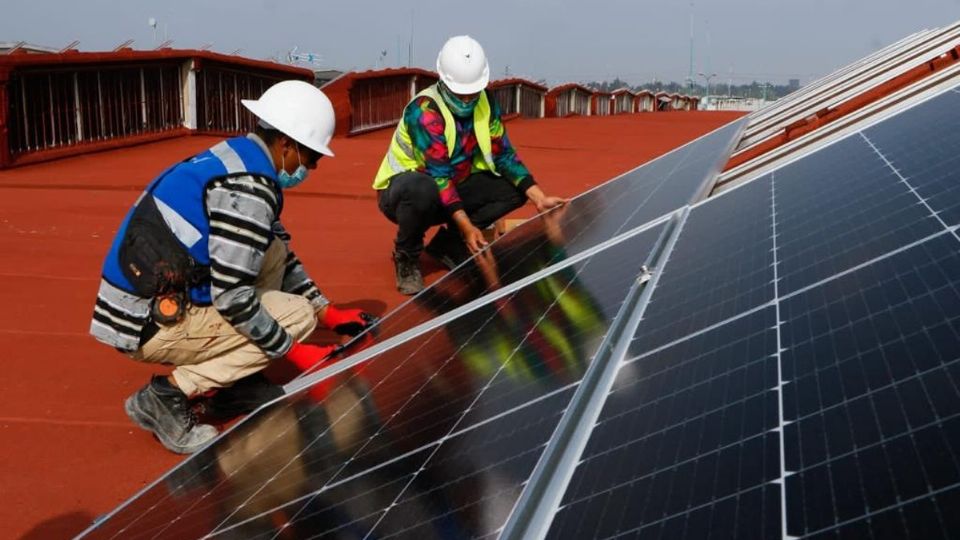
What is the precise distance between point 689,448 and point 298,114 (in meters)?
3.34

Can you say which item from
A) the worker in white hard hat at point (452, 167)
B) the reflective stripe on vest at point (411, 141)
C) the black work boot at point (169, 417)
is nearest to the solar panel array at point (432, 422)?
the black work boot at point (169, 417)

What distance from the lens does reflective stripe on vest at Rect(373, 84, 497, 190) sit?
23.4 ft

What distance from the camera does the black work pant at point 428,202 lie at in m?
7.13

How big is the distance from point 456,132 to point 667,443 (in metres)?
5.24

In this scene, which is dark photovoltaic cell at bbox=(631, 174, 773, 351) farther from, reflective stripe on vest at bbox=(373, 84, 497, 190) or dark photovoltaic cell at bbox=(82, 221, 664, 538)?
reflective stripe on vest at bbox=(373, 84, 497, 190)

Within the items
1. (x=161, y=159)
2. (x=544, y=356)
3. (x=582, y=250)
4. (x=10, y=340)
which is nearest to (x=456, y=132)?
(x=582, y=250)

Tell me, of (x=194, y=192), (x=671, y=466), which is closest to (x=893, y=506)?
(x=671, y=466)

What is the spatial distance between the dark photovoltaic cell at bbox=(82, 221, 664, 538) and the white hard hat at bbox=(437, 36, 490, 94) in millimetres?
2689

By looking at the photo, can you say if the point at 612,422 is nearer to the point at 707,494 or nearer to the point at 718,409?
the point at 718,409

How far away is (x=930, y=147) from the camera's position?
3.90 meters

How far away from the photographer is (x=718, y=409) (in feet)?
7.36

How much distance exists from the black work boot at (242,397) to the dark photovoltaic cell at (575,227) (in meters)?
0.66

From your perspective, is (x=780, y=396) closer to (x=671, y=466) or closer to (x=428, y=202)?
(x=671, y=466)

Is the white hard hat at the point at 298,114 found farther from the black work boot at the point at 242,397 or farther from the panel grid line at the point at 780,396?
the panel grid line at the point at 780,396
